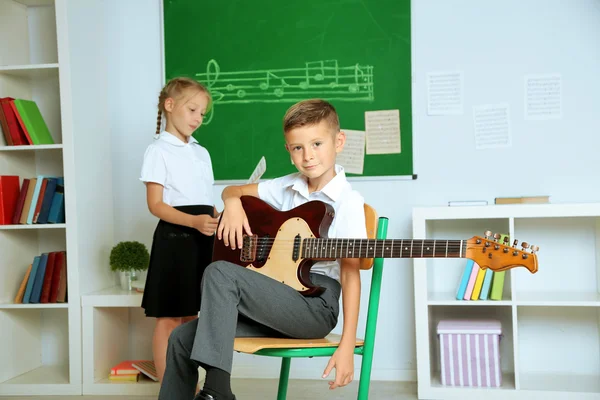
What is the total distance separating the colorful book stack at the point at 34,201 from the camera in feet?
9.95

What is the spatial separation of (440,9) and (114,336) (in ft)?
6.63

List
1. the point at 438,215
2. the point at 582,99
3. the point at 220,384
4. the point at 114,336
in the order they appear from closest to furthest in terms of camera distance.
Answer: the point at 220,384 → the point at 438,215 → the point at 582,99 → the point at 114,336

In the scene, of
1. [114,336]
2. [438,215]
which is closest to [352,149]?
[438,215]

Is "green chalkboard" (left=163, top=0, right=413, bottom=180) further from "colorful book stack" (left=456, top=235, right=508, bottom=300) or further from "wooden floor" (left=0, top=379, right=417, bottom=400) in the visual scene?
"wooden floor" (left=0, top=379, right=417, bottom=400)

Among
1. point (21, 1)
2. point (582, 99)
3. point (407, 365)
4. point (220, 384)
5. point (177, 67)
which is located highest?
point (21, 1)

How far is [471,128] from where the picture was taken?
10.0 feet

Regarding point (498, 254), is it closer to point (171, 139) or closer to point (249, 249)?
point (249, 249)

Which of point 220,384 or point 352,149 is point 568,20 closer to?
point 352,149

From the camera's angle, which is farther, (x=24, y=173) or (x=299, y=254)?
(x=24, y=173)

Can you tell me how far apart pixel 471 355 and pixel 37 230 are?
2.03 metres

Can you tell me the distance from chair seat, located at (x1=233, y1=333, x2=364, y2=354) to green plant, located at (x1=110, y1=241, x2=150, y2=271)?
146cm

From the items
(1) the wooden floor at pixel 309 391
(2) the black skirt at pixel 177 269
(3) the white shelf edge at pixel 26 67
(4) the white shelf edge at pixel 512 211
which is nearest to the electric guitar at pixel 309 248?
(2) the black skirt at pixel 177 269

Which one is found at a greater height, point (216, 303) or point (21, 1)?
point (21, 1)

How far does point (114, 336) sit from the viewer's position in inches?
126
